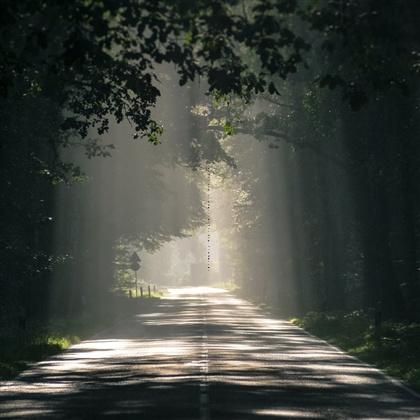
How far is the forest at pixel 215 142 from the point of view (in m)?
13.5

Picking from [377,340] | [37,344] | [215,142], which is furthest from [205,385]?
[215,142]

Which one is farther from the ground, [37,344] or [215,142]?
[215,142]

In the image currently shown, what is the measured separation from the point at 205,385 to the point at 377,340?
1048 cm

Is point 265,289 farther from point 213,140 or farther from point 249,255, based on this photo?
point 213,140

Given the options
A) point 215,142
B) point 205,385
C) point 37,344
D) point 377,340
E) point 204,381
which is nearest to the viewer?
point 205,385

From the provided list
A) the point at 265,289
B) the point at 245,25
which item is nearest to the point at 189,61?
the point at 245,25

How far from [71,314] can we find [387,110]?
22.4 meters

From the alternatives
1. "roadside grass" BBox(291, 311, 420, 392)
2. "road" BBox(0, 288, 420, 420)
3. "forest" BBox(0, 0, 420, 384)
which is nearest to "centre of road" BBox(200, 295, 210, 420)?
"road" BBox(0, 288, 420, 420)

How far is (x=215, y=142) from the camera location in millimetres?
48250

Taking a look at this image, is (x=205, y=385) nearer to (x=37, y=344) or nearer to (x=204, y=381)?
(x=204, y=381)

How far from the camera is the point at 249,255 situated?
86.9 metres

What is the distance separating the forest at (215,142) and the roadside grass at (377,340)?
68 centimetres

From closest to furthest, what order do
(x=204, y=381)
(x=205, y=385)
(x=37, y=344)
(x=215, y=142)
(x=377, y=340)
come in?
(x=205, y=385), (x=204, y=381), (x=37, y=344), (x=377, y=340), (x=215, y=142)

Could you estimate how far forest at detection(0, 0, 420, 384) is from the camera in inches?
532
